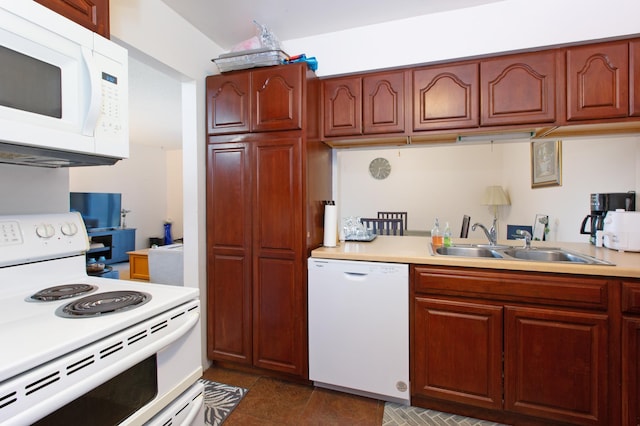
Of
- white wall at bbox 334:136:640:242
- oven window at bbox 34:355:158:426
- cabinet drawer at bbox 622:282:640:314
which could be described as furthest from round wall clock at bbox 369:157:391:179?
oven window at bbox 34:355:158:426

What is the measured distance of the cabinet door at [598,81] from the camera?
5.46ft

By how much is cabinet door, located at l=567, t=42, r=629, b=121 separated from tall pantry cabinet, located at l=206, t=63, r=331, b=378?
5.06 ft

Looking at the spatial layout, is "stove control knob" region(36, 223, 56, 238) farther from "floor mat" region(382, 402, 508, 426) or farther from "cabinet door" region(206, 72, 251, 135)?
"floor mat" region(382, 402, 508, 426)

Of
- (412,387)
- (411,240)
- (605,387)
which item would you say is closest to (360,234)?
(411,240)

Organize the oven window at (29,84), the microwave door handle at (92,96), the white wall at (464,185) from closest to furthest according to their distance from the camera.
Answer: the oven window at (29,84), the microwave door handle at (92,96), the white wall at (464,185)

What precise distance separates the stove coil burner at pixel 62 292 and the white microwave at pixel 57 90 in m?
0.49

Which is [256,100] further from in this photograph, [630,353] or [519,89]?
[630,353]

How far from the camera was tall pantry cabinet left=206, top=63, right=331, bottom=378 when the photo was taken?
194 centimetres

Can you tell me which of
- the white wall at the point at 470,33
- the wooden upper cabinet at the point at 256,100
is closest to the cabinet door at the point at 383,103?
the white wall at the point at 470,33

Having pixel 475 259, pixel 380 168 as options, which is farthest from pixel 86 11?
pixel 380 168

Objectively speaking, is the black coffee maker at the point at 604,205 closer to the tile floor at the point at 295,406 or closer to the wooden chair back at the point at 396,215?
the tile floor at the point at 295,406

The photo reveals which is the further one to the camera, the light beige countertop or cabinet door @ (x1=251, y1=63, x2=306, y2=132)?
cabinet door @ (x1=251, y1=63, x2=306, y2=132)

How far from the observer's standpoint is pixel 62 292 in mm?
1106

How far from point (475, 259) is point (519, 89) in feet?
3.51
